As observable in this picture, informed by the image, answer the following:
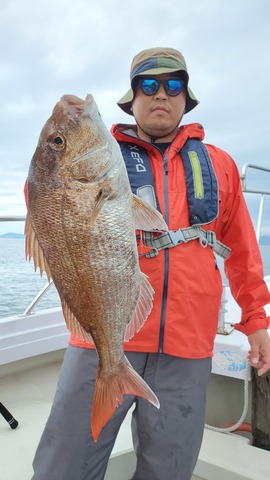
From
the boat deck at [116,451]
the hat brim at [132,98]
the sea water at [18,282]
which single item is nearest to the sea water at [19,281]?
the sea water at [18,282]

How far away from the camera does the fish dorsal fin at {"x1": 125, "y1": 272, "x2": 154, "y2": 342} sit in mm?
1639

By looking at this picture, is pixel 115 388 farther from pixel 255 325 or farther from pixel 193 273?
pixel 255 325

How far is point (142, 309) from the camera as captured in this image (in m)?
1.65

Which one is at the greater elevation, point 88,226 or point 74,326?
point 88,226

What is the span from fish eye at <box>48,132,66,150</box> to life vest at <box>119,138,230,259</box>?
0.56 metres

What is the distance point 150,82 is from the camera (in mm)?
2070

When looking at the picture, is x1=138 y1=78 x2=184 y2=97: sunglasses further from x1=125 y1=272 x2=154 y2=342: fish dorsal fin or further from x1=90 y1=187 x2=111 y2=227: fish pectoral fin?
x1=125 y1=272 x2=154 y2=342: fish dorsal fin

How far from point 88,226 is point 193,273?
0.69m

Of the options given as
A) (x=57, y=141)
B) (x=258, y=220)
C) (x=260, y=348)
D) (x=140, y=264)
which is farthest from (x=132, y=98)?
(x=258, y=220)

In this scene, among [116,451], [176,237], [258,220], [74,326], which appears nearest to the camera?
[74,326]

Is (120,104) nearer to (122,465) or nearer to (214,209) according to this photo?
(214,209)

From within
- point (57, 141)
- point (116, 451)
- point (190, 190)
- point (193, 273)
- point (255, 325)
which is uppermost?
point (57, 141)

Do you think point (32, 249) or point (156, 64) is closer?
point (32, 249)

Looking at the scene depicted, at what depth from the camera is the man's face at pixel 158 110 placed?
2.06 m
